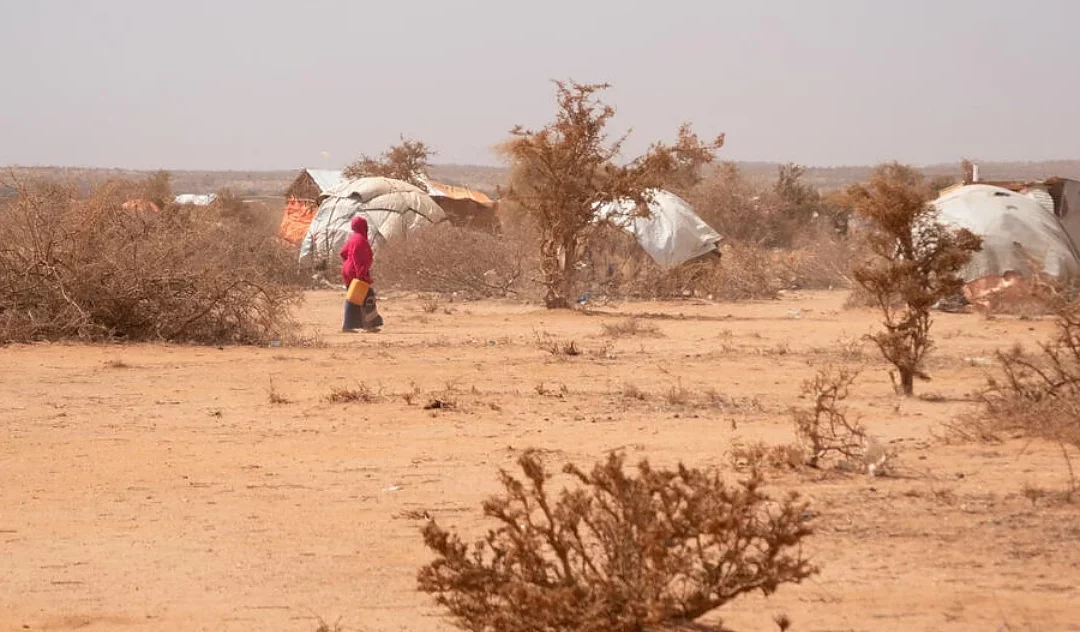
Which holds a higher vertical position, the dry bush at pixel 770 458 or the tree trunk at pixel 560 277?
the tree trunk at pixel 560 277

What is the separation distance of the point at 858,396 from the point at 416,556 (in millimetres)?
6147

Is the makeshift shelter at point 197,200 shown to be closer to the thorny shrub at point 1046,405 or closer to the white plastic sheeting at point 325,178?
the white plastic sheeting at point 325,178

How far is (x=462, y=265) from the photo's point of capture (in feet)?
86.3

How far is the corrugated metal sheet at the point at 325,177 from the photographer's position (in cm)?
3972

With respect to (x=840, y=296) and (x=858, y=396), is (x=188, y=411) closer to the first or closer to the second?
(x=858, y=396)

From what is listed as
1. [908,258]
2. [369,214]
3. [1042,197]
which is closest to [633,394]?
[908,258]

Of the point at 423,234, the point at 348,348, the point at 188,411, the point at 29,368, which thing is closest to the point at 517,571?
the point at 188,411

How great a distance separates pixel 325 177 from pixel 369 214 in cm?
1003

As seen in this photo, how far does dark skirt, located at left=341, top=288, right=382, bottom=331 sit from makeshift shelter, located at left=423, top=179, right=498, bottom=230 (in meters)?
15.9

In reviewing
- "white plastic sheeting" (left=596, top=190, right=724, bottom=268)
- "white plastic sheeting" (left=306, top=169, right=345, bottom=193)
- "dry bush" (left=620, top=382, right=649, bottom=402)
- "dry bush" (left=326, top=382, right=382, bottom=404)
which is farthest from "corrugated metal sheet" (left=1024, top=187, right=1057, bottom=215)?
"white plastic sheeting" (left=306, top=169, right=345, bottom=193)

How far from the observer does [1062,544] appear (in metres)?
6.50

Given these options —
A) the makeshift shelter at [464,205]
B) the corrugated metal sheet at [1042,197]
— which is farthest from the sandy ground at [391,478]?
the makeshift shelter at [464,205]

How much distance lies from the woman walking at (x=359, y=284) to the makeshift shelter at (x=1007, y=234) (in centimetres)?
840

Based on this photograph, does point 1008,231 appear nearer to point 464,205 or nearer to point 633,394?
point 633,394
